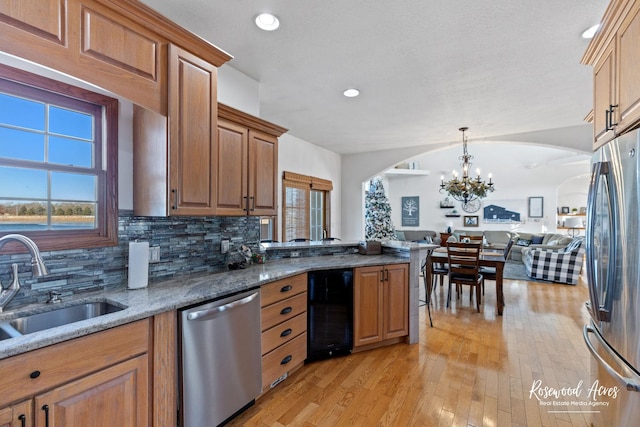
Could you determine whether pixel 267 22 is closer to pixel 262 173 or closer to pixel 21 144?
pixel 262 173

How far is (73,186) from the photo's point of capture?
185 centimetres

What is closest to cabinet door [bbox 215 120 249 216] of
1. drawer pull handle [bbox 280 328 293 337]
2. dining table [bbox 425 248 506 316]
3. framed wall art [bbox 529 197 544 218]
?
drawer pull handle [bbox 280 328 293 337]

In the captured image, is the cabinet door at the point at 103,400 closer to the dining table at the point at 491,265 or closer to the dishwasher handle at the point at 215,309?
the dishwasher handle at the point at 215,309

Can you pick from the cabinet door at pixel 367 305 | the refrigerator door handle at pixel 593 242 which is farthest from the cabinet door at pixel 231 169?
the refrigerator door handle at pixel 593 242

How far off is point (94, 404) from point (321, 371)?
1.70 metres

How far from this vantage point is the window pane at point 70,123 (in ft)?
5.83

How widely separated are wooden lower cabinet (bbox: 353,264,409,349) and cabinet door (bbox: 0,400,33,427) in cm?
221

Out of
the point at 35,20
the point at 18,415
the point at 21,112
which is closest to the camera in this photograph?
the point at 18,415

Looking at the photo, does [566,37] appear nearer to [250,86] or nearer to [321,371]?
[250,86]

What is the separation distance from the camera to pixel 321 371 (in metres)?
2.56

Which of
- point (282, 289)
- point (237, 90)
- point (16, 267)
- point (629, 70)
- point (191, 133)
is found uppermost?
point (237, 90)

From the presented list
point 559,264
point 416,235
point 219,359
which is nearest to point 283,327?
point 219,359

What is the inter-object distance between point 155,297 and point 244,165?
124cm

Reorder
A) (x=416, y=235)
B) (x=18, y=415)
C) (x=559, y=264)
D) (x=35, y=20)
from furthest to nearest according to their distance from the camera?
1. (x=416, y=235)
2. (x=559, y=264)
3. (x=35, y=20)
4. (x=18, y=415)
